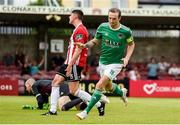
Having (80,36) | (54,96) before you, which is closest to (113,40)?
(80,36)

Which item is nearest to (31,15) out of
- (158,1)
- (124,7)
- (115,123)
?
(124,7)

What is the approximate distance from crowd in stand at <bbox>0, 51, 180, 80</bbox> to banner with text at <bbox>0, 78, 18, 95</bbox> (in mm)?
1421

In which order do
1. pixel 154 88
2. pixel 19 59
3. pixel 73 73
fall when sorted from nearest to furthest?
pixel 73 73 → pixel 154 88 → pixel 19 59

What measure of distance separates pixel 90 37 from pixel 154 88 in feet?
23.7

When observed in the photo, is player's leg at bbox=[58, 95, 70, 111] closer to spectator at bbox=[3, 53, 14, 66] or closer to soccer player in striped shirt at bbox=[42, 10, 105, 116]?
soccer player in striped shirt at bbox=[42, 10, 105, 116]

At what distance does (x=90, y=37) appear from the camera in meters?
37.9

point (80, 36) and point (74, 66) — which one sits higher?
point (80, 36)

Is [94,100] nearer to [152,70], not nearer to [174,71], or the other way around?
[152,70]

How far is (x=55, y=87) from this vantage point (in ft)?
49.9

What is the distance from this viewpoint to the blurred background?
110 feet

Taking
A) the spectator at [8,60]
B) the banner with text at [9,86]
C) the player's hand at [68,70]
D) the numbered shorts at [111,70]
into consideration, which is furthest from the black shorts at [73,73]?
the spectator at [8,60]

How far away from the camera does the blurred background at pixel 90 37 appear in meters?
33.5

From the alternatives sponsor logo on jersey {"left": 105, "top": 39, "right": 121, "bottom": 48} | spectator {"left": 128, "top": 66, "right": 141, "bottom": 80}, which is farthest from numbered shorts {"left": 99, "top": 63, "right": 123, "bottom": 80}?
spectator {"left": 128, "top": 66, "right": 141, "bottom": 80}

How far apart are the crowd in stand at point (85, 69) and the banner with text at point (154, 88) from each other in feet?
7.07
